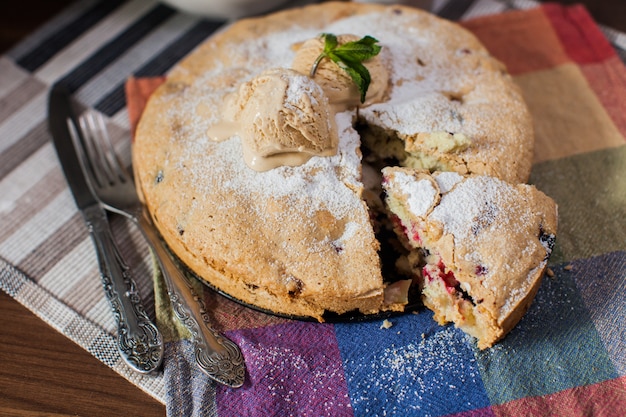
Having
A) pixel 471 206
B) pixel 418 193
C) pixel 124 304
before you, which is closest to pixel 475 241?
pixel 471 206

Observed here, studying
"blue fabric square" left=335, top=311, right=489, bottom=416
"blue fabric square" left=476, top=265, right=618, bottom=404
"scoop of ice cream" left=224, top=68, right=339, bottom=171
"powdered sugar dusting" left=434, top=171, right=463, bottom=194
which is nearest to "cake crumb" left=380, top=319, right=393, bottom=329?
"blue fabric square" left=335, top=311, right=489, bottom=416

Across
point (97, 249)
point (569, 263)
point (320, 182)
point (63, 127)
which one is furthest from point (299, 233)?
point (63, 127)

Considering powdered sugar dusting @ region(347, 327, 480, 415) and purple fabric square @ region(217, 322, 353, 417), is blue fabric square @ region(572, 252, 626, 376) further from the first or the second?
purple fabric square @ region(217, 322, 353, 417)

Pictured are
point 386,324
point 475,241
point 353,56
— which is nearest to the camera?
point 475,241

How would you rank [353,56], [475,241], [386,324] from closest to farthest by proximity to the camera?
[475,241] < [386,324] < [353,56]

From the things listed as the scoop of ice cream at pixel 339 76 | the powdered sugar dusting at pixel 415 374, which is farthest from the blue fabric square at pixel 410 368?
the scoop of ice cream at pixel 339 76

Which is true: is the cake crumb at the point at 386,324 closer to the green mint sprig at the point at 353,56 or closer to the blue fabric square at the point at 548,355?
the blue fabric square at the point at 548,355

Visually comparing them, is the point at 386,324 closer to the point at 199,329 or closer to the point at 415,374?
the point at 415,374

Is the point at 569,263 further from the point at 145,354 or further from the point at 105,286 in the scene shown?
the point at 105,286
